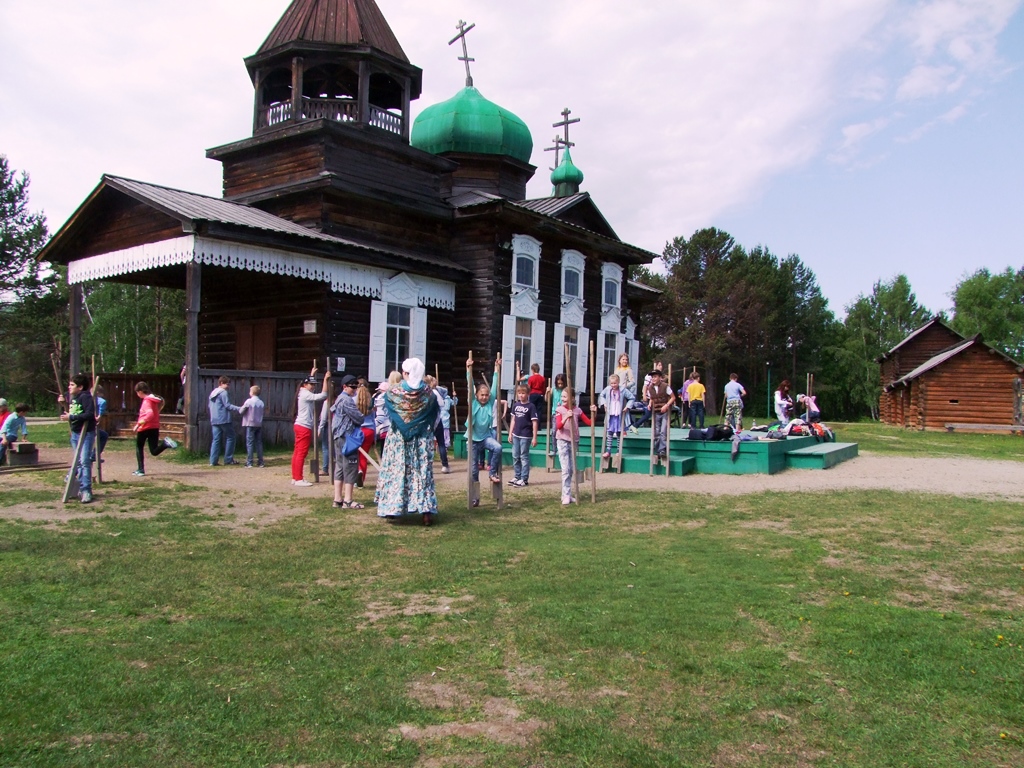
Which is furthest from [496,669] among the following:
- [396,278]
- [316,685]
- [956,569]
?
[396,278]

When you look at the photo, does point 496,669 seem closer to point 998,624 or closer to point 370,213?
point 998,624

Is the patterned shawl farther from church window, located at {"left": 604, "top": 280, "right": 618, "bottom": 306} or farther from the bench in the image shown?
the bench

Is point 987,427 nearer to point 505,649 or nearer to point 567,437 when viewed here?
point 567,437

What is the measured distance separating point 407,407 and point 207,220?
8.63m

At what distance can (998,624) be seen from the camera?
19.1ft

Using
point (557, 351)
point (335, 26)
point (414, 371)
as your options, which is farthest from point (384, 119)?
point (414, 371)

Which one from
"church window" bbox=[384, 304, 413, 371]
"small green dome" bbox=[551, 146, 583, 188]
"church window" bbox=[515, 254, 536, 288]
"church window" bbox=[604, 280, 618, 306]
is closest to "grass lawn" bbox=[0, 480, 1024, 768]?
"church window" bbox=[384, 304, 413, 371]

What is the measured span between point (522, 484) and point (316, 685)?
9.12 m

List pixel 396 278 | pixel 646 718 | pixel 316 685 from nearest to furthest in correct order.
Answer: pixel 646 718, pixel 316 685, pixel 396 278

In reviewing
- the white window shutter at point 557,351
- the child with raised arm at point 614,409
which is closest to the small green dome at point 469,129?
the white window shutter at point 557,351

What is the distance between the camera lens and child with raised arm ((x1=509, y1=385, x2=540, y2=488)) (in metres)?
13.3

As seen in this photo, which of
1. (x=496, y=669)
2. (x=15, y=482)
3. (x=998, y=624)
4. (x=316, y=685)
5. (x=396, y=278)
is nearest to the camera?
(x=316, y=685)

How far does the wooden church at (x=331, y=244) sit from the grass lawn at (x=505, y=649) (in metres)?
9.64

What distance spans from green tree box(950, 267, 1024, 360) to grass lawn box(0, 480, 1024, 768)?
73.0 metres
